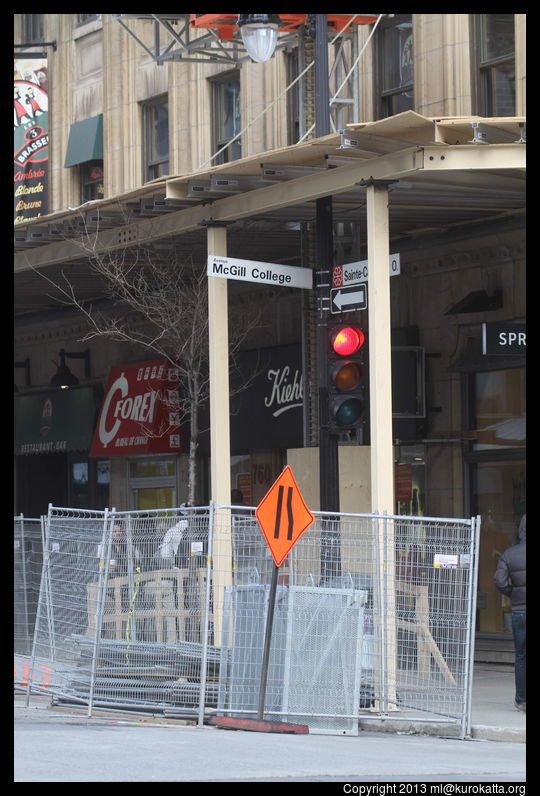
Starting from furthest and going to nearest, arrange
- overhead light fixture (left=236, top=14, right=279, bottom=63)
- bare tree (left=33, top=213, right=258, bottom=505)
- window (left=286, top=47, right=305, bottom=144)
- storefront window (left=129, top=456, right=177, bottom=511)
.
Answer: storefront window (left=129, top=456, right=177, bottom=511) < window (left=286, top=47, right=305, bottom=144) < bare tree (left=33, top=213, right=258, bottom=505) < overhead light fixture (left=236, top=14, right=279, bottom=63)

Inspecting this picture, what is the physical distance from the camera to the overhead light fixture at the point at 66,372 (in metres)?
25.5

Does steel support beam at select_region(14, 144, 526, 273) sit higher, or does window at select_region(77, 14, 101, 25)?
window at select_region(77, 14, 101, 25)

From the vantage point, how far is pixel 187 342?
19.6m

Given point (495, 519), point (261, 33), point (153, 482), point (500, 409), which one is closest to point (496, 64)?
point (261, 33)

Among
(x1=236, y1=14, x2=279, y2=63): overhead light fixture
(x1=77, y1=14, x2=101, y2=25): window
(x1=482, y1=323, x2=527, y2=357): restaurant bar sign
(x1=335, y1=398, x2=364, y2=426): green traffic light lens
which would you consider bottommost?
(x1=335, y1=398, x2=364, y2=426): green traffic light lens

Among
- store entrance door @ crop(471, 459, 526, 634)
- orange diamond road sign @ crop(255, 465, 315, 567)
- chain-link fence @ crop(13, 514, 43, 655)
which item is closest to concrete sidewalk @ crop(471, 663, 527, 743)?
store entrance door @ crop(471, 459, 526, 634)

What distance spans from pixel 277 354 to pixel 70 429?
6.45 meters

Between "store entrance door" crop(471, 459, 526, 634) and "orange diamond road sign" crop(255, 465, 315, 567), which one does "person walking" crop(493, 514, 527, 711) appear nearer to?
"orange diamond road sign" crop(255, 465, 315, 567)

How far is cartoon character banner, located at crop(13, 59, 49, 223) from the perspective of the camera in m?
26.8

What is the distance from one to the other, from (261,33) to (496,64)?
3.50m

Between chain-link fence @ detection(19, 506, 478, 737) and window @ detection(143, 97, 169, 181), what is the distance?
11.8 meters

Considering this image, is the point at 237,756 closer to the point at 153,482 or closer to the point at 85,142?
the point at 153,482

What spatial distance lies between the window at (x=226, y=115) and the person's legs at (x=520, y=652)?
10844 millimetres

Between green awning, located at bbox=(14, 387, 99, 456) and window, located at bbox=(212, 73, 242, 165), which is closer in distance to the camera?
window, located at bbox=(212, 73, 242, 165)
